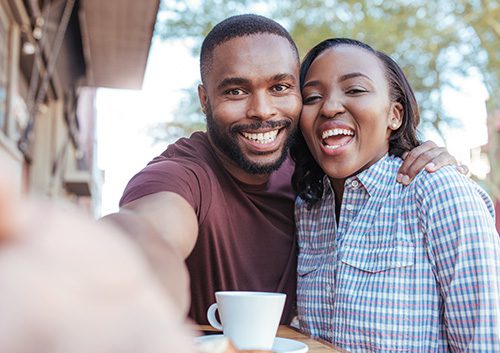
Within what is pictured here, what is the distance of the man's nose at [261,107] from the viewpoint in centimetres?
212

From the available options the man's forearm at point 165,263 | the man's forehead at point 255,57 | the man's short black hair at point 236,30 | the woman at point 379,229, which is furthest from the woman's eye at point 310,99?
the man's forearm at point 165,263

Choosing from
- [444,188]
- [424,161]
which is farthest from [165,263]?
[424,161]

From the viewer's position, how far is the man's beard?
84.7 inches

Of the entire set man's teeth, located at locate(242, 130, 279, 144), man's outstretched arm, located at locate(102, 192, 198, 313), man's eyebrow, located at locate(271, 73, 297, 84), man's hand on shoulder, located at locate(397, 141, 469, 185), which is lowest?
man's outstretched arm, located at locate(102, 192, 198, 313)

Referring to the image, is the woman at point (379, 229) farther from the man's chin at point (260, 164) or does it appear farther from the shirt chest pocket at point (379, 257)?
the man's chin at point (260, 164)

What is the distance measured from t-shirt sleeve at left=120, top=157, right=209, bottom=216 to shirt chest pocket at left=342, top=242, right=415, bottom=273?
1.55 feet

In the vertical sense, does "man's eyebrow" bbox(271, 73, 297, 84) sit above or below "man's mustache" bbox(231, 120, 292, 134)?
above

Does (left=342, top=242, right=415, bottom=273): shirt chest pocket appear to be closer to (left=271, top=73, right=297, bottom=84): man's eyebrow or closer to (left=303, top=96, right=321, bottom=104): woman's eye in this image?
(left=303, top=96, right=321, bottom=104): woman's eye

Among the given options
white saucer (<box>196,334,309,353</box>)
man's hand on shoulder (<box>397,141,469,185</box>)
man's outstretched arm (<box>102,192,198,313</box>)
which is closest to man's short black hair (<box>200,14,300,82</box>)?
man's hand on shoulder (<box>397,141,469,185</box>)

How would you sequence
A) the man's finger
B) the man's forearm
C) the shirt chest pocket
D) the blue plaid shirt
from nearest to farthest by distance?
the man's forearm, the blue plaid shirt, the shirt chest pocket, the man's finger

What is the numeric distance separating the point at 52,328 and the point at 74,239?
0.07 meters

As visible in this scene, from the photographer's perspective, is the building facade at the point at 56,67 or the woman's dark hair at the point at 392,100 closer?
the woman's dark hair at the point at 392,100

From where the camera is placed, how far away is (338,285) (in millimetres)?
1830

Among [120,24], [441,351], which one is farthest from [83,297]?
[120,24]
